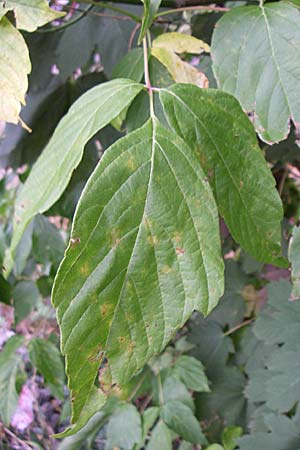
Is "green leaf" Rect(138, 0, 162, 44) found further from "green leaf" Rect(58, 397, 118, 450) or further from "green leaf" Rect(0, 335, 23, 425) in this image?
"green leaf" Rect(0, 335, 23, 425)

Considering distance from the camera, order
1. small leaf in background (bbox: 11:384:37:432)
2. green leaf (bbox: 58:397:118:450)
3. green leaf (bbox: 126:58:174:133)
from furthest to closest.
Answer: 1. small leaf in background (bbox: 11:384:37:432)
2. green leaf (bbox: 58:397:118:450)
3. green leaf (bbox: 126:58:174:133)

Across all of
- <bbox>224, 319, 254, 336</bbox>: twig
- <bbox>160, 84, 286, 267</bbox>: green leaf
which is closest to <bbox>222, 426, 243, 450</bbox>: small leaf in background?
<bbox>224, 319, 254, 336</bbox>: twig

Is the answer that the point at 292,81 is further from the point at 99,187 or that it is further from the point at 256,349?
the point at 256,349

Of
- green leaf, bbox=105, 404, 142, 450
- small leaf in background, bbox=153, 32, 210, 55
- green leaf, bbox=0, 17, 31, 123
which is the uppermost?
green leaf, bbox=0, 17, 31, 123

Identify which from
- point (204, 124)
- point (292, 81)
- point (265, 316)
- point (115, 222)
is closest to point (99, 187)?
point (115, 222)

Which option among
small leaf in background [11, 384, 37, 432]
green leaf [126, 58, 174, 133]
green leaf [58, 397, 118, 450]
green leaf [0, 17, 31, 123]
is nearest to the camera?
green leaf [0, 17, 31, 123]

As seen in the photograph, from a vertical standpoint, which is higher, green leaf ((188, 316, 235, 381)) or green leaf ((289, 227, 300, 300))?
green leaf ((289, 227, 300, 300))
